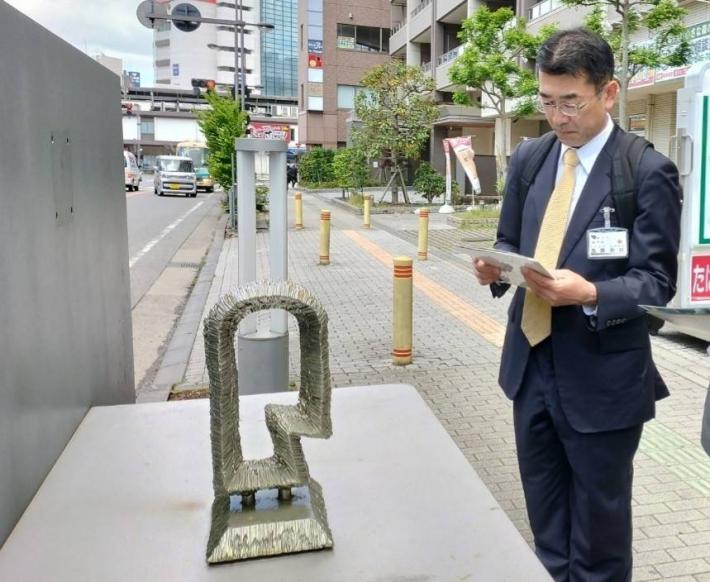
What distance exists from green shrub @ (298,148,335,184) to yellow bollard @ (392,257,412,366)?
33368 millimetres

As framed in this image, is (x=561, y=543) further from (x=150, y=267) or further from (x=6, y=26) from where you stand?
(x=150, y=267)

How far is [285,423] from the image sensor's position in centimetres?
152

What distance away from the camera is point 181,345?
7.15 m

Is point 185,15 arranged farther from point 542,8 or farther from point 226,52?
point 226,52

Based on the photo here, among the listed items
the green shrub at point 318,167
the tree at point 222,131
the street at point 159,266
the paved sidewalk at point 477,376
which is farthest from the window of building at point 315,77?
the paved sidewalk at point 477,376

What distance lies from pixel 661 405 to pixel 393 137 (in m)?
19.2

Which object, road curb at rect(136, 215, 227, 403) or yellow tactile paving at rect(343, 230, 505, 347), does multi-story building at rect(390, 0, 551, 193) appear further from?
road curb at rect(136, 215, 227, 403)

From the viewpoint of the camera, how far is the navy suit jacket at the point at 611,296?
1.95 meters

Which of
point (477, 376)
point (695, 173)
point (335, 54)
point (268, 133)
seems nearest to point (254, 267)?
point (477, 376)

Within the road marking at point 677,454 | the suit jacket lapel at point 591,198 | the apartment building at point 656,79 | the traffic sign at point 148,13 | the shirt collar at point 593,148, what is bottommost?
the road marking at point 677,454

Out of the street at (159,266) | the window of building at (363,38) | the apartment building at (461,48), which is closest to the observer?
the street at (159,266)

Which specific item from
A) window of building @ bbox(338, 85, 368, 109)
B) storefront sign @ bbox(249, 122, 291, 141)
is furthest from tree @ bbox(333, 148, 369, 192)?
window of building @ bbox(338, 85, 368, 109)

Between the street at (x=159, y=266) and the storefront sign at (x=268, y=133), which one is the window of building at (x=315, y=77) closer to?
the storefront sign at (x=268, y=133)

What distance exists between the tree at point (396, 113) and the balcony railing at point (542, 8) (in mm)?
4182
